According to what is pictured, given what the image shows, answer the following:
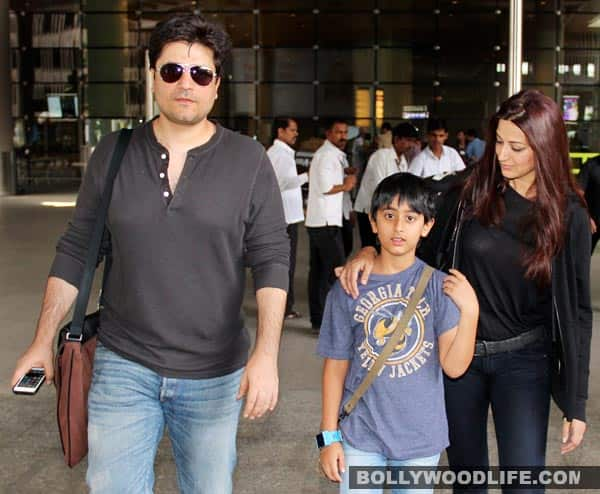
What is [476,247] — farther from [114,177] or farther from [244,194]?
[114,177]

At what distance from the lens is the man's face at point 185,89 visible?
3.07 meters

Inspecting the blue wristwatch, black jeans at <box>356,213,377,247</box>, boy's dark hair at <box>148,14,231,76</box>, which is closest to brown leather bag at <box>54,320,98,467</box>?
the blue wristwatch

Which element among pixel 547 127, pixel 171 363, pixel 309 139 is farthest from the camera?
pixel 309 139

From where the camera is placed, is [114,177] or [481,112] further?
[481,112]

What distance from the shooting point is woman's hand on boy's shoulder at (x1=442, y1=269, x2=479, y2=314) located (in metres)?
3.04

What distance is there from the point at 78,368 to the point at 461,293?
3.95ft

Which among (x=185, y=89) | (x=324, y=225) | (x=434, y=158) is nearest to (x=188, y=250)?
→ (x=185, y=89)

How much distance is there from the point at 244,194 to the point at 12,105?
1038 inches

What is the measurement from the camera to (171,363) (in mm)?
3006

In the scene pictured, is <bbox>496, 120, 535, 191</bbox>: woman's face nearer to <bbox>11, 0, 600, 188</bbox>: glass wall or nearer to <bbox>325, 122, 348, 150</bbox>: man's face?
<bbox>325, 122, 348, 150</bbox>: man's face

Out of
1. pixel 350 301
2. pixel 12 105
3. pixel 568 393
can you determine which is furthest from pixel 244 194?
pixel 12 105

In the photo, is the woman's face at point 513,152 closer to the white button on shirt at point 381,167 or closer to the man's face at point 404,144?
the white button on shirt at point 381,167

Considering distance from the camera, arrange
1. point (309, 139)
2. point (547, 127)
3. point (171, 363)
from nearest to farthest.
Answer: point (171, 363) → point (547, 127) → point (309, 139)

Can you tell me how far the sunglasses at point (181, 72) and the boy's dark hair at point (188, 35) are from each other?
74 millimetres
